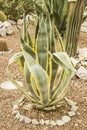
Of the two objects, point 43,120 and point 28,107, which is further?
point 28,107

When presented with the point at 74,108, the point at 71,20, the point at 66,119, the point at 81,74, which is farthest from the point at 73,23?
the point at 66,119

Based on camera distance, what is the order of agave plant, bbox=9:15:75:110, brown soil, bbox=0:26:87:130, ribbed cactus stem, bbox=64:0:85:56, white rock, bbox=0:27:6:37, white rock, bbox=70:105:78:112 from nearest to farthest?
agave plant, bbox=9:15:75:110, brown soil, bbox=0:26:87:130, white rock, bbox=70:105:78:112, ribbed cactus stem, bbox=64:0:85:56, white rock, bbox=0:27:6:37

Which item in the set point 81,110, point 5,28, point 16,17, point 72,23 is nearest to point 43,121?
point 81,110

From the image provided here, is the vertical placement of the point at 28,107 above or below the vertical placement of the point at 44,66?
below

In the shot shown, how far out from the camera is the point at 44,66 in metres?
3.39

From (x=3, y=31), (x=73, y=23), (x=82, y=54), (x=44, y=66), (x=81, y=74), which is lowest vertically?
(x=3, y=31)

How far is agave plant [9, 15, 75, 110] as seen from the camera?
3158mm

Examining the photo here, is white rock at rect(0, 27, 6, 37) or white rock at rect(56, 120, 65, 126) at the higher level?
white rock at rect(56, 120, 65, 126)

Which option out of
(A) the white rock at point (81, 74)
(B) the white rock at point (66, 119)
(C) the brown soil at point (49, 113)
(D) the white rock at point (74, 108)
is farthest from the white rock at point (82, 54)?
(B) the white rock at point (66, 119)

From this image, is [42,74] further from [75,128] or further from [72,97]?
[72,97]

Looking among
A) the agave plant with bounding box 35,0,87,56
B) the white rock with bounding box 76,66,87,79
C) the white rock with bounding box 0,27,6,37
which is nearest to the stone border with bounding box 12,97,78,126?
the white rock with bounding box 76,66,87,79

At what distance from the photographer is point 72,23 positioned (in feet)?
17.0

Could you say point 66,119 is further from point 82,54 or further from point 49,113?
point 82,54

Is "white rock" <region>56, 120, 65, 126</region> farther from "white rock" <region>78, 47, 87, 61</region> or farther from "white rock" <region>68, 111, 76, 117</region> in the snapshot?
"white rock" <region>78, 47, 87, 61</region>
